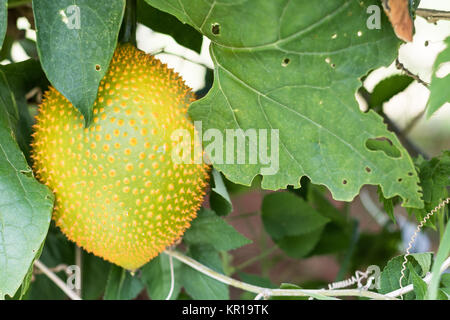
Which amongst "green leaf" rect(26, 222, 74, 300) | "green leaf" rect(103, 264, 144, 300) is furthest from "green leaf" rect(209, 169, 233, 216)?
"green leaf" rect(26, 222, 74, 300)

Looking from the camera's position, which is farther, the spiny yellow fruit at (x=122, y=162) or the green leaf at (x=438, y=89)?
the spiny yellow fruit at (x=122, y=162)

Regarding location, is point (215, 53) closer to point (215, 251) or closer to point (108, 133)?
point (108, 133)

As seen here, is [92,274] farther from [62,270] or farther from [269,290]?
[269,290]

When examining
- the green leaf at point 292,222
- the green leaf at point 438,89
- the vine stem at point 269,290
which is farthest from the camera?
the green leaf at point 292,222

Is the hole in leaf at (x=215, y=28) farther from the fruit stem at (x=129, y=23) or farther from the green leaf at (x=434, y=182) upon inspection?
the green leaf at (x=434, y=182)

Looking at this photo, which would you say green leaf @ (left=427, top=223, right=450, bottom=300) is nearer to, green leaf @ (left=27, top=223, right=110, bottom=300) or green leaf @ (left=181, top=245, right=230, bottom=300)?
green leaf @ (left=181, top=245, right=230, bottom=300)

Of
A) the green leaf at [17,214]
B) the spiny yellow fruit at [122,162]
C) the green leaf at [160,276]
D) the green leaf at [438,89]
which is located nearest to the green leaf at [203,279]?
the green leaf at [160,276]
